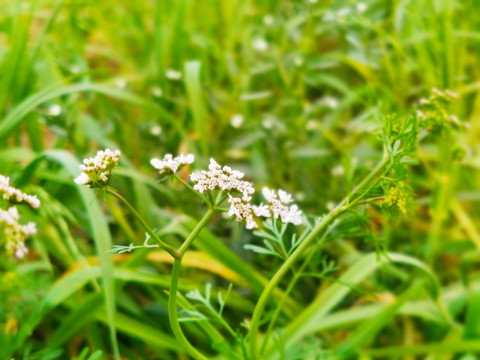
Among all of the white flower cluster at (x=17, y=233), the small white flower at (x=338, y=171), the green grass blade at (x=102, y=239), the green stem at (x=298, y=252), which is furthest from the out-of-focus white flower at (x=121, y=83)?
the green stem at (x=298, y=252)

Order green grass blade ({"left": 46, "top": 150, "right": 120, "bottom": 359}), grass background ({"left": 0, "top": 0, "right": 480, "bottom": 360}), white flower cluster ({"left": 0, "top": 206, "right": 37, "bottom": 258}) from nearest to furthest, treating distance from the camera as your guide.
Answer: white flower cluster ({"left": 0, "top": 206, "right": 37, "bottom": 258})
green grass blade ({"left": 46, "top": 150, "right": 120, "bottom": 359})
grass background ({"left": 0, "top": 0, "right": 480, "bottom": 360})

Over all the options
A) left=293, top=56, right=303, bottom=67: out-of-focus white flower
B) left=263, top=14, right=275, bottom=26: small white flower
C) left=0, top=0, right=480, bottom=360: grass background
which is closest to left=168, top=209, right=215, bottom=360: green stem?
left=0, top=0, right=480, bottom=360: grass background

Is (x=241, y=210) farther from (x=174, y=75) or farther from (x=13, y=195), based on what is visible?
(x=174, y=75)

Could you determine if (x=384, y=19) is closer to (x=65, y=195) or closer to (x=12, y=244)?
(x=65, y=195)

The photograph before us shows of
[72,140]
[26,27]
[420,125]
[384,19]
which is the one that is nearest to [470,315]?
[420,125]

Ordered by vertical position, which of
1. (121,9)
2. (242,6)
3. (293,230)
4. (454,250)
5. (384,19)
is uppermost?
(121,9)

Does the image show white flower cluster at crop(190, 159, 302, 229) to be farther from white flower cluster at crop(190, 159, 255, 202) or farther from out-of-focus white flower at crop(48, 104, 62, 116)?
out-of-focus white flower at crop(48, 104, 62, 116)
